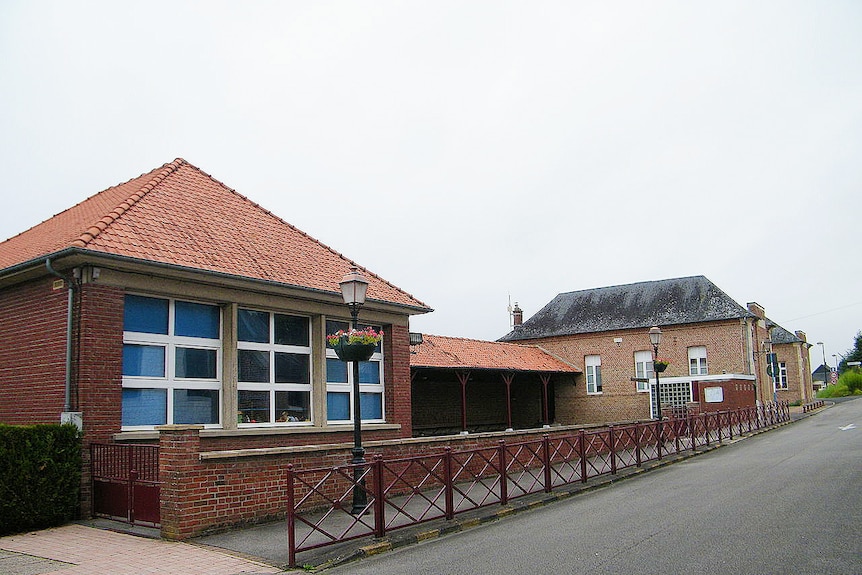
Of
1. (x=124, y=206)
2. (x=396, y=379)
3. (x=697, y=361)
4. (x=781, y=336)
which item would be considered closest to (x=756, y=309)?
(x=697, y=361)

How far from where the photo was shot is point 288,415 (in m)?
14.3

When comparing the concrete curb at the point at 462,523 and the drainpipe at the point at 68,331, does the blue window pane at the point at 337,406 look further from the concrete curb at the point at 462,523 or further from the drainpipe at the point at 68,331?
the drainpipe at the point at 68,331

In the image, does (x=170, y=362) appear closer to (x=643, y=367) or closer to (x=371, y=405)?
(x=371, y=405)

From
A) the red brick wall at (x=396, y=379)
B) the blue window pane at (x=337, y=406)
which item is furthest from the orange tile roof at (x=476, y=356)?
the blue window pane at (x=337, y=406)

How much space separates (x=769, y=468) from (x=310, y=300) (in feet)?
33.8

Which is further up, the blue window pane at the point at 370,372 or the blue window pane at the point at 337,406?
the blue window pane at the point at 370,372

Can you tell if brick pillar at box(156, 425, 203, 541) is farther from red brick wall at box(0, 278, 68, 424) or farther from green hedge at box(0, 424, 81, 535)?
red brick wall at box(0, 278, 68, 424)

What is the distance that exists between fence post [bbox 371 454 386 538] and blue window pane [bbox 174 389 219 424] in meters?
4.22

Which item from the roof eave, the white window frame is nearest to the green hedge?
the roof eave

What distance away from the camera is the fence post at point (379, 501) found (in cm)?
968

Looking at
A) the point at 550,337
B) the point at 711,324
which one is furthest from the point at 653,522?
the point at 550,337

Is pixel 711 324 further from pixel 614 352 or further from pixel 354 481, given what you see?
pixel 354 481

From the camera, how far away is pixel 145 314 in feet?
39.5

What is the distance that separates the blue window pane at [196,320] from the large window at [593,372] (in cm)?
2942
